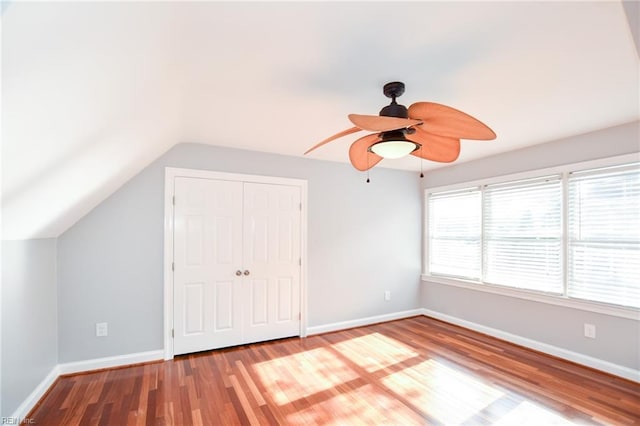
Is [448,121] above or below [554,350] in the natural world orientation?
above

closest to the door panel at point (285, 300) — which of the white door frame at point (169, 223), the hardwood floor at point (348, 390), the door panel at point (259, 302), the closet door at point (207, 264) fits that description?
the door panel at point (259, 302)

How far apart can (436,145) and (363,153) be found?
554 millimetres

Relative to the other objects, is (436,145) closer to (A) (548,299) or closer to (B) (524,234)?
(B) (524,234)

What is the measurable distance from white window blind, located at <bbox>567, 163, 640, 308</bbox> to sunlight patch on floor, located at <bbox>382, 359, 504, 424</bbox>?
160 centimetres

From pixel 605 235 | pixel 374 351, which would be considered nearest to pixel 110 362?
pixel 374 351

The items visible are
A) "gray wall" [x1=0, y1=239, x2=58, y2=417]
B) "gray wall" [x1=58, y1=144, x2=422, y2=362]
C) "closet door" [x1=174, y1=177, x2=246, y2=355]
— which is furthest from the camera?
"closet door" [x1=174, y1=177, x2=246, y2=355]

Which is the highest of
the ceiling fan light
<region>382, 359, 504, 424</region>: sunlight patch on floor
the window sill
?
the ceiling fan light

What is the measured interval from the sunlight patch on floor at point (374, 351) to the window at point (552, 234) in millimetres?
1527

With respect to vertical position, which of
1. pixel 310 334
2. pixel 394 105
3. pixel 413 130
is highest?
pixel 394 105

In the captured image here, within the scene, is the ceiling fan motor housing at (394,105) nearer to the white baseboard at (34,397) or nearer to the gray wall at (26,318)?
the gray wall at (26,318)

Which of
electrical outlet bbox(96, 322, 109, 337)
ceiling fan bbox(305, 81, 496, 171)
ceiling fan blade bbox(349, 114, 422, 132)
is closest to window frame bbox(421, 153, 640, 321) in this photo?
ceiling fan bbox(305, 81, 496, 171)

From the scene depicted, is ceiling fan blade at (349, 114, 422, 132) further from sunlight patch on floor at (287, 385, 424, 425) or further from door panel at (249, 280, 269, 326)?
door panel at (249, 280, 269, 326)

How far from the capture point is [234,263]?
3543mm

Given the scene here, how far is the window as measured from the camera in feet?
9.33
